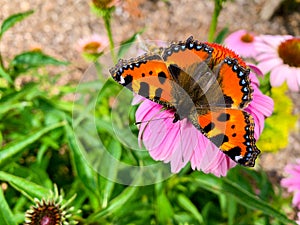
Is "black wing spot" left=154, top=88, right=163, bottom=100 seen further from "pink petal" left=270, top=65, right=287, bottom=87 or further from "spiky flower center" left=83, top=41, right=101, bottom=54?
"spiky flower center" left=83, top=41, right=101, bottom=54

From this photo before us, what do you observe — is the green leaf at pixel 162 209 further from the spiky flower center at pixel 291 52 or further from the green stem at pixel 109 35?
the spiky flower center at pixel 291 52

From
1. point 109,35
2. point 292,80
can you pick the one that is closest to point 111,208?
point 109,35

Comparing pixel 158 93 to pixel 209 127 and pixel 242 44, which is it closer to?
pixel 209 127

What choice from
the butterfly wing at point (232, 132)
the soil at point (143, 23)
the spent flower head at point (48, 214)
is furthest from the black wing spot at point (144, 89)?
the soil at point (143, 23)

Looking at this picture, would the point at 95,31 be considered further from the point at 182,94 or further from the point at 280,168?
the point at 182,94

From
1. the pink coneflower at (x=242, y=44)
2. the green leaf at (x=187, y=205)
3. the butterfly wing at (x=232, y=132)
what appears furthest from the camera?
the pink coneflower at (x=242, y=44)

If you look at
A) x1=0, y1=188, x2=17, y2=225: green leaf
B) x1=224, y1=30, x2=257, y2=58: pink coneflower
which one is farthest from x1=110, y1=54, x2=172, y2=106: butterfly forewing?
x1=224, y1=30, x2=257, y2=58: pink coneflower
